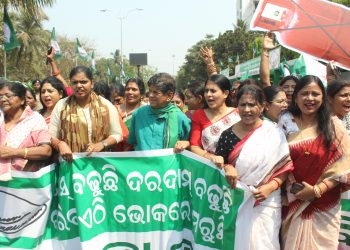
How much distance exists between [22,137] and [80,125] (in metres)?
0.45

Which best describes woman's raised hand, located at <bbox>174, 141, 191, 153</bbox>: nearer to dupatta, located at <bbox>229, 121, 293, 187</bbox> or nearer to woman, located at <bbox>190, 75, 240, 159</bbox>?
woman, located at <bbox>190, 75, 240, 159</bbox>

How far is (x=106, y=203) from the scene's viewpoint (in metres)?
3.41

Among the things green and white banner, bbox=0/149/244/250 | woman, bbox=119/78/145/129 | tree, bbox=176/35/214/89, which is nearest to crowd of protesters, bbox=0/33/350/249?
green and white banner, bbox=0/149/244/250

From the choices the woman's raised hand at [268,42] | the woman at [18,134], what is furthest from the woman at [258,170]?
the woman's raised hand at [268,42]

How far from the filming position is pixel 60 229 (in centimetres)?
343

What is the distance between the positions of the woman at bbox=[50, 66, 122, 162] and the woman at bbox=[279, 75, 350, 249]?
1456 mm

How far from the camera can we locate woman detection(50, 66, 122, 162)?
3418 mm

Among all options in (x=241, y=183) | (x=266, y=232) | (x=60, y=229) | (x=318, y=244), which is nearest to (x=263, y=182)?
(x=241, y=183)

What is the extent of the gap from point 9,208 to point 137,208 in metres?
1.02

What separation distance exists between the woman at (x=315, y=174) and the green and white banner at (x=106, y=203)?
0.78m

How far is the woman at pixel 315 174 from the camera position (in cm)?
275

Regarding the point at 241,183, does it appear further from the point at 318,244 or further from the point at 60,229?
the point at 60,229

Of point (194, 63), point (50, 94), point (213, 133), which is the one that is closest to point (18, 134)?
point (50, 94)

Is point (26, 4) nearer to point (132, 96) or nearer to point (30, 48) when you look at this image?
point (132, 96)
